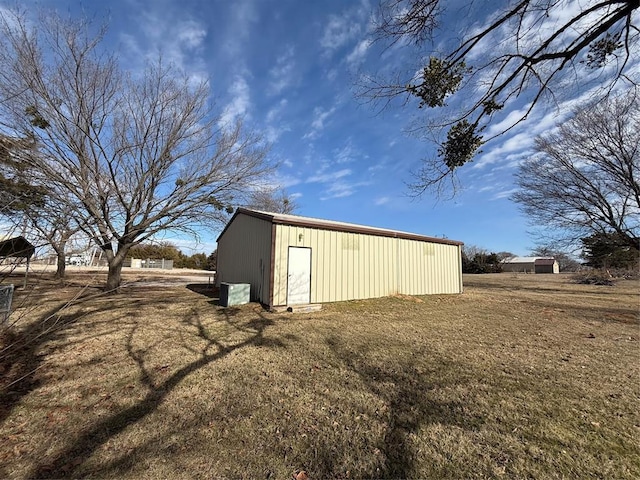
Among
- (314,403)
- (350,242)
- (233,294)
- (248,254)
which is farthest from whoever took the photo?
(248,254)

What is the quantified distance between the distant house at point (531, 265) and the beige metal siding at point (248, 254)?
4533cm

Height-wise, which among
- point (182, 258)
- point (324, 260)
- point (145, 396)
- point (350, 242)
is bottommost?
point (145, 396)

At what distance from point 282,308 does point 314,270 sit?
175 centimetres

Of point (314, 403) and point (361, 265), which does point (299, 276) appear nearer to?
point (361, 265)

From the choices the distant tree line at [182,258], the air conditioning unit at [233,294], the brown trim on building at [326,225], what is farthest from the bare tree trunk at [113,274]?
the distant tree line at [182,258]

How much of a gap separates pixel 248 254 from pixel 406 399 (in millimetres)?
8776

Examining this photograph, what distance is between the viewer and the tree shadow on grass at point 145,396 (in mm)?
2395

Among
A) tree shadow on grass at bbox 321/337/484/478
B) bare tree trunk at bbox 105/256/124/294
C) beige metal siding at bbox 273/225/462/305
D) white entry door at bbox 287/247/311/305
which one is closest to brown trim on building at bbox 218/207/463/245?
beige metal siding at bbox 273/225/462/305

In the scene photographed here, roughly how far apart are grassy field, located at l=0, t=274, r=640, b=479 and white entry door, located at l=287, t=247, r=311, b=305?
2827 mm

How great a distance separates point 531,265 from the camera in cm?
5569

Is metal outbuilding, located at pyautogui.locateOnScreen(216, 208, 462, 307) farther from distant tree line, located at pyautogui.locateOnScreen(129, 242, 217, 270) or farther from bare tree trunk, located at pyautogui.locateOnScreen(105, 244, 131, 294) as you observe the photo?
distant tree line, located at pyautogui.locateOnScreen(129, 242, 217, 270)

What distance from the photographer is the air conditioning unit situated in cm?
918

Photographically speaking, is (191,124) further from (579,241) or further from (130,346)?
(579,241)

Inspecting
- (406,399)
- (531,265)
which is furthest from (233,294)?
(531,265)
